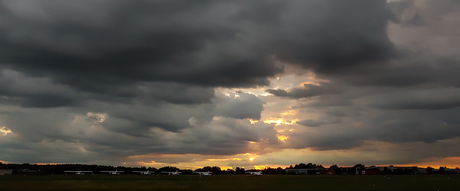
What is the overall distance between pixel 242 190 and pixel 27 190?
1359 inches

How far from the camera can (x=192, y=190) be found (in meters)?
51.7

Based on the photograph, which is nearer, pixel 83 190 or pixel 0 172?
pixel 83 190

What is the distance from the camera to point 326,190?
52.7m

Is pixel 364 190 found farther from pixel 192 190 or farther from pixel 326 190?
pixel 192 190

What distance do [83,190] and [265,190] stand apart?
1204 inches

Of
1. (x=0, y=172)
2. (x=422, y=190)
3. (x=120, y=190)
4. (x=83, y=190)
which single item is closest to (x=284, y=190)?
(x=422, y=190)

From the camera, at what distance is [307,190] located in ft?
171

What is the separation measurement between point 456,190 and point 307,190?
2386 cm

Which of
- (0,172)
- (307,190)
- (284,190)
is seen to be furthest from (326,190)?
(0,172)

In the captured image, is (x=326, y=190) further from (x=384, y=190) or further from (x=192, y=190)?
(x=192, y=190)

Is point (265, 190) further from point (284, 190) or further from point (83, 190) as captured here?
point (83, 190)

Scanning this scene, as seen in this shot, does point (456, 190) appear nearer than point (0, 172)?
Yes

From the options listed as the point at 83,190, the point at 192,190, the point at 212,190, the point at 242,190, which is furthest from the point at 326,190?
the point at 83,190

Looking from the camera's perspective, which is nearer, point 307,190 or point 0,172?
point 307,190
